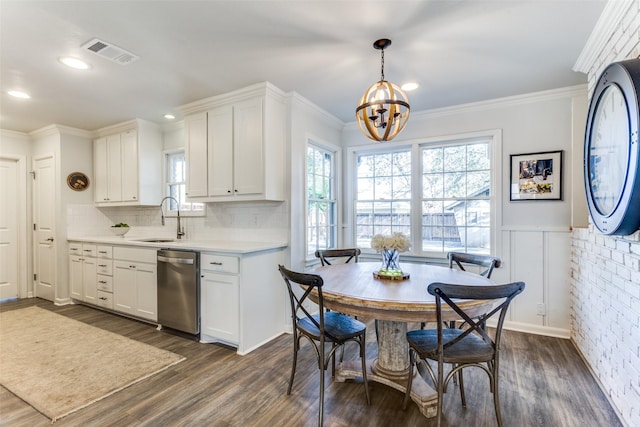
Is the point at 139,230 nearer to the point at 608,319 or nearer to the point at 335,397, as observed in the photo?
the point at 335,397

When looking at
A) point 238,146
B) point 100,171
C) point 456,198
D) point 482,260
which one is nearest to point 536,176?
point 456,198

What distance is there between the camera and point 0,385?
90.4 inches

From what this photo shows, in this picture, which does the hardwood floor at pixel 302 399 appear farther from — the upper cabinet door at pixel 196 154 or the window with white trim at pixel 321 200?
the upper cabinet door at pixel 196 154

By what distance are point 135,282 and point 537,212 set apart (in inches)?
178

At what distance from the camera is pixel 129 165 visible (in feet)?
14.1

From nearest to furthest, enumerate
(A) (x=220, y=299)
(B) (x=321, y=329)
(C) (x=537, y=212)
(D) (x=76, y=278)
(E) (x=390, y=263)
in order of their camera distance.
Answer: (B) (x=321, y=329)
(E) (x=390, y=263)
(A) (x=220, y=299)
(C) (x=537, y=212)
(D) (x=76, y=278)

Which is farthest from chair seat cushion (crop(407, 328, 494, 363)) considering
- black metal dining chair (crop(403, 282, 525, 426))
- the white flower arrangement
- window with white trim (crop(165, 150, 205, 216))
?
window with white trim (crop(165, 150, 205, 216))

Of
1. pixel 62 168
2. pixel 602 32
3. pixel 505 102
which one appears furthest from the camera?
pixel 62 168

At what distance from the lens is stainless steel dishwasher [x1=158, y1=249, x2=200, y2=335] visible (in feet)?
9.95

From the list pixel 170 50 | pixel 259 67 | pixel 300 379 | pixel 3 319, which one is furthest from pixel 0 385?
pixel 259 67

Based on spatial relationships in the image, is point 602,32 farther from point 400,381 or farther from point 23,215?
point 23,215

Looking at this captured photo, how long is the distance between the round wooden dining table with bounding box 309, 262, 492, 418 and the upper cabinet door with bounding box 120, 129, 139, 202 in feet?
10.5

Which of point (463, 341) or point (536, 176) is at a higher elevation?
point (536, 176)

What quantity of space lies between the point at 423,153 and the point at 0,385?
453 centimetres
